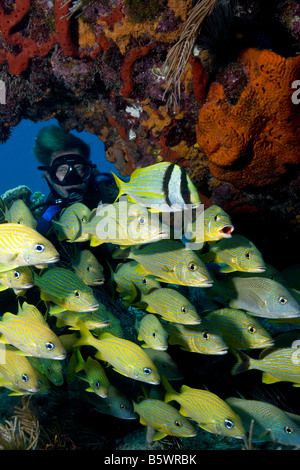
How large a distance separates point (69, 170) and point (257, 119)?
4131 millimetres

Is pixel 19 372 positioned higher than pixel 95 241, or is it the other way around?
pixel 95 241

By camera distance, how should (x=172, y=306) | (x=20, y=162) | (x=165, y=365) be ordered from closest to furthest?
1. (x=172, y=306)
2. (x=165, y=365)
3. (x=20, y=162)

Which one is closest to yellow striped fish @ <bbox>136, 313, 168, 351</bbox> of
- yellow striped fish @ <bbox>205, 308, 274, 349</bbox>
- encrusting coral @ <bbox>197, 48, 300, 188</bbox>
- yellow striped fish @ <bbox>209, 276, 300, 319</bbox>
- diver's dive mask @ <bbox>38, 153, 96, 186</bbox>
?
yellow striped fish @ <bbox>205, 308, 274, 349</bbox>

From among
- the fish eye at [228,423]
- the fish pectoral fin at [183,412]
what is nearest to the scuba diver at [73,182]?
the fish pectoral fin at [183,412]

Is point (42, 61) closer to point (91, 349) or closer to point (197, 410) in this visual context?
point (91, 349)

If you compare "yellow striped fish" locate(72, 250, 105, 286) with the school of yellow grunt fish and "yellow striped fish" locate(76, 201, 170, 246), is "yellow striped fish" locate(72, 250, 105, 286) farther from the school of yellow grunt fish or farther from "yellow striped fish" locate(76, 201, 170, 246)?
"yellow striped fish" locate(76, 201, 170, 246)

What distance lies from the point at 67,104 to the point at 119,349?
5522 mm

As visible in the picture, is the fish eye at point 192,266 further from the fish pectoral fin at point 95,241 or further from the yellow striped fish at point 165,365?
the yellow striped fish at point 165,365

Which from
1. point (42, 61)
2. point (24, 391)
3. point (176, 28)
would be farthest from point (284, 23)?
point (24, 391)

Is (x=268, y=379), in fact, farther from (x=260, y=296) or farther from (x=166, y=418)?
(x=166, y=418)

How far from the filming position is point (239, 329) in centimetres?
309

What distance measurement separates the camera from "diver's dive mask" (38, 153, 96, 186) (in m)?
6.19

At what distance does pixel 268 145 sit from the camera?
3.54 m

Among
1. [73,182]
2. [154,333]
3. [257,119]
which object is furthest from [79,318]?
[73,182]
